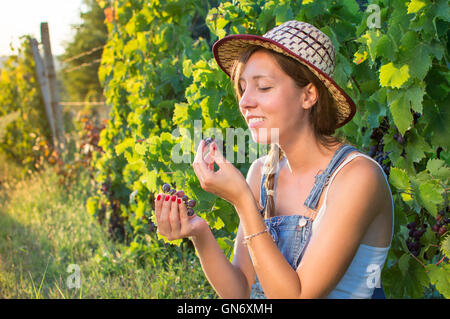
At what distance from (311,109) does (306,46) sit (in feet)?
0.81

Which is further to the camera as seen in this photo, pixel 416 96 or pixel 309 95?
pixel 416 96

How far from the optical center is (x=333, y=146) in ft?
6.18

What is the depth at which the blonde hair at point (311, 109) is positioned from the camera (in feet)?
5.72

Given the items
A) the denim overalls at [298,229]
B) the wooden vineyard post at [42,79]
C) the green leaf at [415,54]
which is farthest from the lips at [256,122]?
the wooden vineyard post at [42,79]

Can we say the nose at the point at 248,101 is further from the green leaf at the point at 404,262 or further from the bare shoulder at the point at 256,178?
the green leaf at the point at 404,262

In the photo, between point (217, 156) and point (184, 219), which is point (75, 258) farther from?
point (217, 156)

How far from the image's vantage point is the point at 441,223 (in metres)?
2.10

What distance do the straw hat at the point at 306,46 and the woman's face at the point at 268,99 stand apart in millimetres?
68

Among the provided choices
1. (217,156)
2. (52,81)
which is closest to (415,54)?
(217,156)

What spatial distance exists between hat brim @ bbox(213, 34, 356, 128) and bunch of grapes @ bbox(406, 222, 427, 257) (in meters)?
0.63

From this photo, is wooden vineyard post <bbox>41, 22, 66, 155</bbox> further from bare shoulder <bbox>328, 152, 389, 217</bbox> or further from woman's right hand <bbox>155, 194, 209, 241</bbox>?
bare shoulder <bbox>328, 152, 389, 217</bbox>
